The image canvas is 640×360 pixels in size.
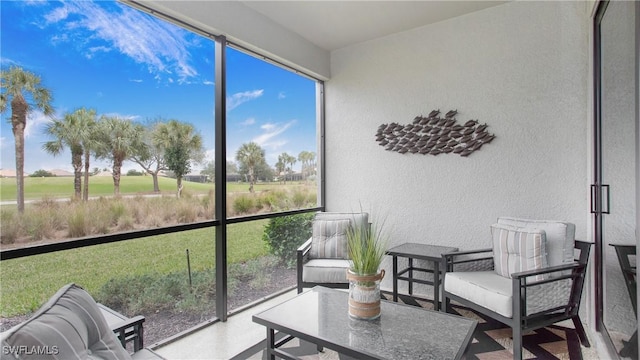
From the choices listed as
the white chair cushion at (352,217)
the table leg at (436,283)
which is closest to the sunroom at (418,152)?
the white chair cushion at (352,217)

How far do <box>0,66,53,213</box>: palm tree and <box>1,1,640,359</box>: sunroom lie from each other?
0.50 m

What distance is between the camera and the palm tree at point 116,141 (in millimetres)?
2277

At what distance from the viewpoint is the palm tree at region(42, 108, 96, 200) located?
2.04 m

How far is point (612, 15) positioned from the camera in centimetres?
219

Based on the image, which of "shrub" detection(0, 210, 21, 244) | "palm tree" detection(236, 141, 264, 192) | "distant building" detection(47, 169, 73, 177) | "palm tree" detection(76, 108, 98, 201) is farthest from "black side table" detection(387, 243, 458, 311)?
"shrub" detection(0, 210, 21, 244)

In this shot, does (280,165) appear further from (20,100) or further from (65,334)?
(65,334)

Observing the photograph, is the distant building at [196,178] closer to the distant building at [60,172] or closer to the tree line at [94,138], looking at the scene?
the tree line at [94,138]

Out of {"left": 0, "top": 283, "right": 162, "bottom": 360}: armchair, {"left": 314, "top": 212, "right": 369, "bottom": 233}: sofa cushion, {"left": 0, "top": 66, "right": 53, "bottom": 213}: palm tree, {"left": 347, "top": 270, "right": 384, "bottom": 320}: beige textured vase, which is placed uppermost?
{"left": 0, "top": 66, "right": 53, "bottom": 213}: palm tree

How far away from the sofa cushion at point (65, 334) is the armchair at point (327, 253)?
1848 millimetres

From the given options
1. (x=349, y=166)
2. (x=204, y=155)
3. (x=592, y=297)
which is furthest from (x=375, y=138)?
(x=592, y=297)

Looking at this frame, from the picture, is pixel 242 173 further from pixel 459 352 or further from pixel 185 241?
pixel 459 352

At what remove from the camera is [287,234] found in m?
3.93

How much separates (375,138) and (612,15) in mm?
2245

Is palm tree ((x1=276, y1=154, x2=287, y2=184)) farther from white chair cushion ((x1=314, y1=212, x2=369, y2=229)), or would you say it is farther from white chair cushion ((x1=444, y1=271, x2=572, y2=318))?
white chair cushion ((x1=444, y1=271, x2=572, y2=318))
